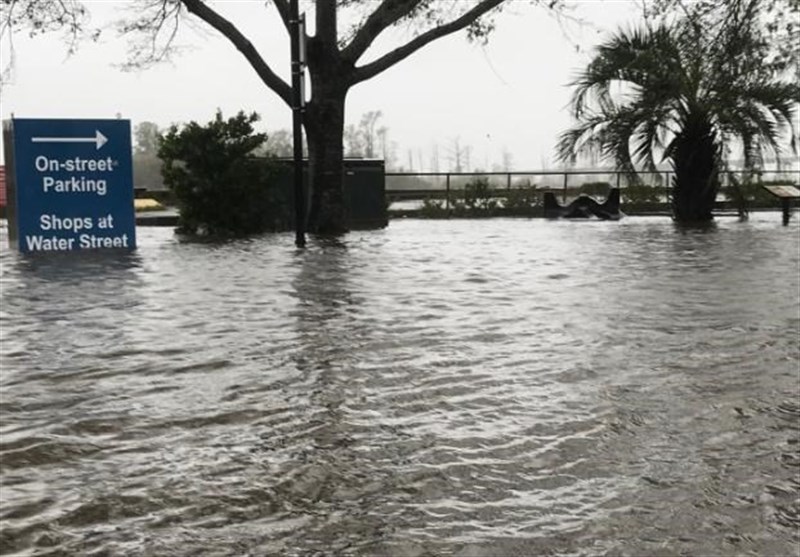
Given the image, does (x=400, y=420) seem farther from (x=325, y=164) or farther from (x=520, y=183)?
(x=520, y=183)

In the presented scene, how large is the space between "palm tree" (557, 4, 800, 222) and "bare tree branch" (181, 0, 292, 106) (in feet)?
21.9

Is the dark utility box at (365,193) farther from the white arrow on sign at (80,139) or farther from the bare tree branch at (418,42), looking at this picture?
the white arrow on sign at (80,139)

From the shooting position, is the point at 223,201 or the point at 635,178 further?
the point at 635,178

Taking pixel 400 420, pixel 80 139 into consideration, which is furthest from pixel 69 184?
pixel 400 420

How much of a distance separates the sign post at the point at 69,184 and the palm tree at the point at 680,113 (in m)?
10.8

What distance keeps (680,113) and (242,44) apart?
9.04m

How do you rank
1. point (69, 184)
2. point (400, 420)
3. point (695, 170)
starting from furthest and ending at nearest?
point (695, 170) < point (69, 184) < point (400, 420)

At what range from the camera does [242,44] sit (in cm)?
1731

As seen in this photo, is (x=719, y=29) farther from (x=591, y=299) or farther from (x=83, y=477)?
(x=83, y=477)

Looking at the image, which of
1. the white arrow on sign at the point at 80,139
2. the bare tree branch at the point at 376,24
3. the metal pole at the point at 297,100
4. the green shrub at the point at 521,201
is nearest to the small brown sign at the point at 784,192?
the green shrub at the point at 521,201

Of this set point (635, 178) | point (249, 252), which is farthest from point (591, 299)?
point (635, 178)

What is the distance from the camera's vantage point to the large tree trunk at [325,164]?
1700 cm

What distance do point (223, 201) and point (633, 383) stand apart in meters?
12.8

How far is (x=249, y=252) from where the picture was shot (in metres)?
12.7
